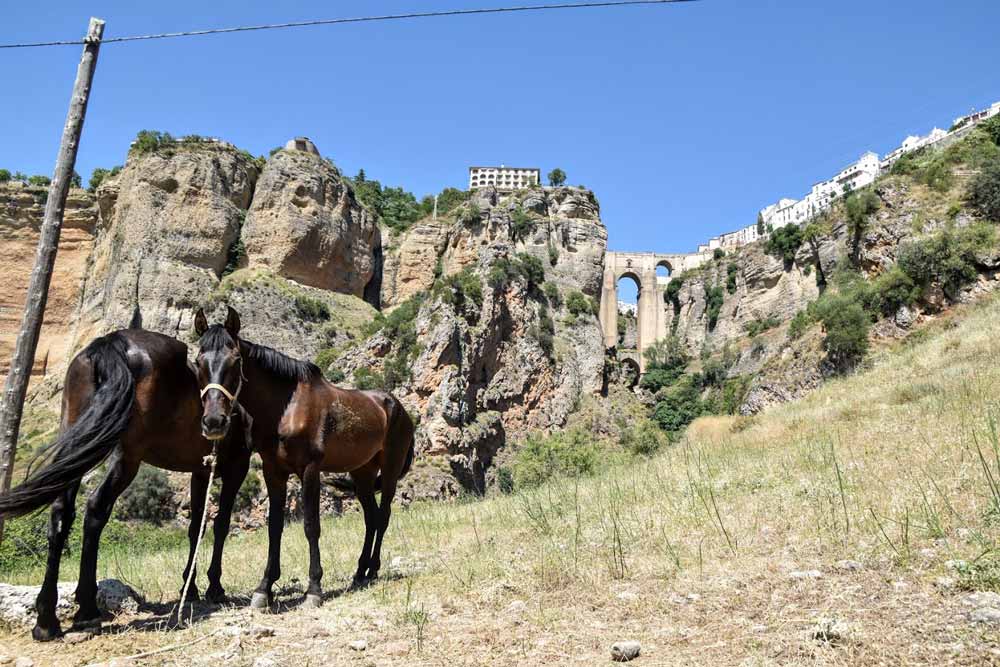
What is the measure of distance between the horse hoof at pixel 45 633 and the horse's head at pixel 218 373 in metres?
1.64

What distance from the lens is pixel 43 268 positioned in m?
6.88

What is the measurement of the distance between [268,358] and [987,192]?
36.4 meters

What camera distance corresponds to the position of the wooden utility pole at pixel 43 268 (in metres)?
6.37

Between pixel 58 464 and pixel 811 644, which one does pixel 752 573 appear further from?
pixel 58 464

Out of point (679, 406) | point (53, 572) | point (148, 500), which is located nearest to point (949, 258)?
point (679, 406)

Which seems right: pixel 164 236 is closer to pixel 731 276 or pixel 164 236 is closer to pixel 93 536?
pixel 93 536

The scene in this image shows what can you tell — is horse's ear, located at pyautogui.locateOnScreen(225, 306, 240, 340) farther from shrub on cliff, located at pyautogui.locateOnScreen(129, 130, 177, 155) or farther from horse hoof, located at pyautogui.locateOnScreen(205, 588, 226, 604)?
shrub on cliff, located at pyautogui.locateOnScreen(129, 130, 177, 155)

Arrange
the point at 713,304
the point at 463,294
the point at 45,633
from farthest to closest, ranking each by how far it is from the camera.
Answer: the point at 713,304, the point at 463,294, the point at 45,633

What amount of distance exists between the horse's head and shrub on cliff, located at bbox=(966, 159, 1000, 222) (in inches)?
1413

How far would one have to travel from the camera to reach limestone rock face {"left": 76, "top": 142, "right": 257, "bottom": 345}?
39.6 meters

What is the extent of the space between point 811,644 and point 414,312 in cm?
3594

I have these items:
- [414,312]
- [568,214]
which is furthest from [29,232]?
[568,214]

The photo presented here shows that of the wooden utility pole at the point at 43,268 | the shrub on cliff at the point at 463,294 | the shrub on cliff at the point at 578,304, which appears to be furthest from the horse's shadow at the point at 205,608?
the shrub on cliff at the point at 578,304

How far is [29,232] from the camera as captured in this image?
46.8m
